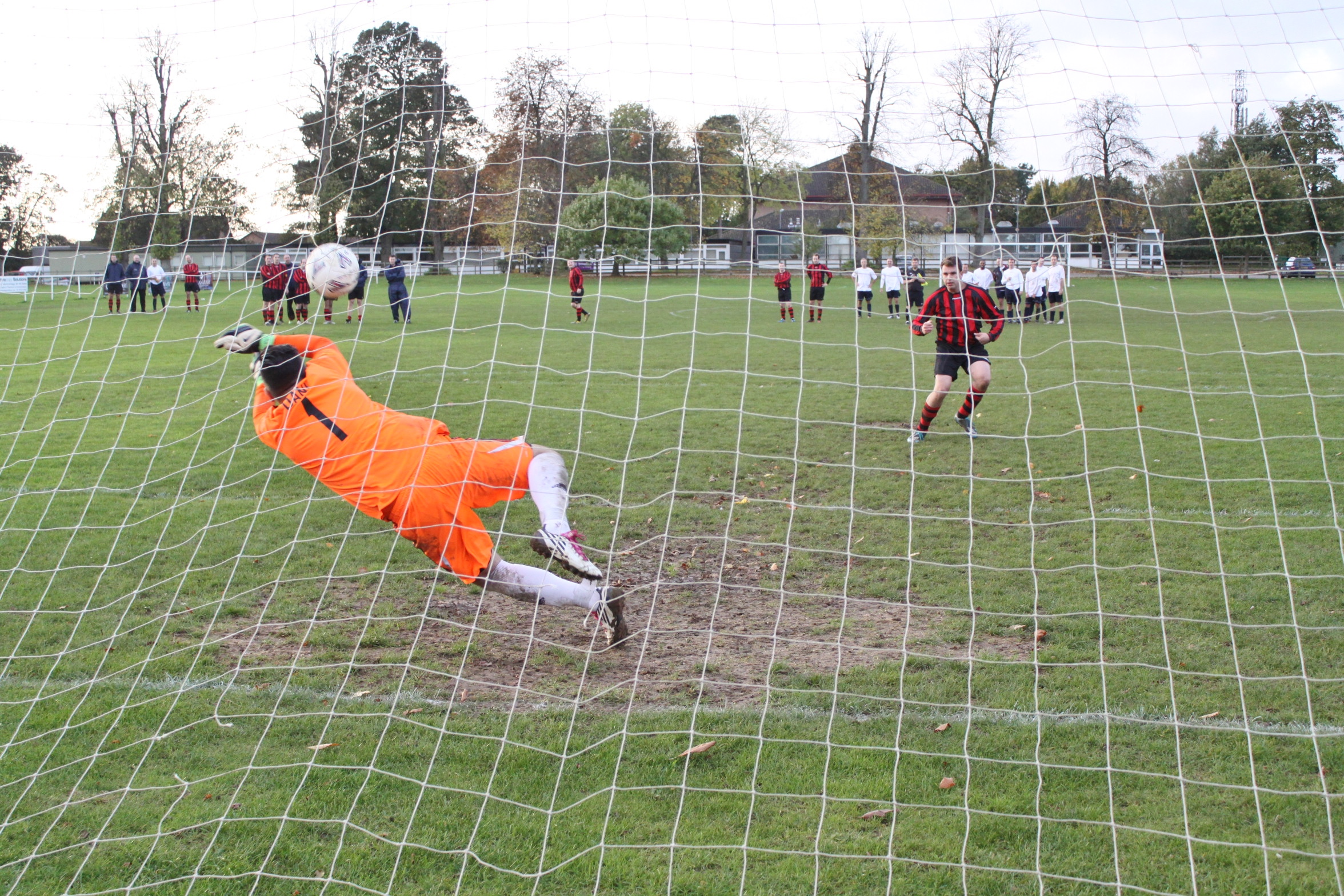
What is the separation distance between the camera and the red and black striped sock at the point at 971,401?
8.13 m

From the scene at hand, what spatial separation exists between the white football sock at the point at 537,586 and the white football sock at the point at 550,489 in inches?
9.6

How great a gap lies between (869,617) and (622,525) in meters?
2.03

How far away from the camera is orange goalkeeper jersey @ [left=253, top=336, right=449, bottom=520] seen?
421 cm

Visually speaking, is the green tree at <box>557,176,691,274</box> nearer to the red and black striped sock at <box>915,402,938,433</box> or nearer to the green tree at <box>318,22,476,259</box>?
the green tree at <box>318,22,476,259</box>

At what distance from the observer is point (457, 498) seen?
4188 millimetres

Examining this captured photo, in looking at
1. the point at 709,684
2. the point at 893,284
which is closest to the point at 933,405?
the point at 709,684

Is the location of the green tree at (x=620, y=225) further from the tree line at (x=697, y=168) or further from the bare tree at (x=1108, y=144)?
the bare tree at (x=1108, y=144)

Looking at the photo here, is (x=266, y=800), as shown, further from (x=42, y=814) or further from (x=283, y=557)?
(x=283, y=557)

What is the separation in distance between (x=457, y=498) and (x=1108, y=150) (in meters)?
3.99

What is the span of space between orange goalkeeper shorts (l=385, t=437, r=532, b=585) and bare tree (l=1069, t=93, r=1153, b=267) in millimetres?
3009

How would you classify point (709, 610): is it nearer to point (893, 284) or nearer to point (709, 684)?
point (709, 684)

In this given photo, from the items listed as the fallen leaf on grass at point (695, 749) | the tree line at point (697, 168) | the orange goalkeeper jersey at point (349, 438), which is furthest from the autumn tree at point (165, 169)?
the fallen leaf on grass at point (695, 749)

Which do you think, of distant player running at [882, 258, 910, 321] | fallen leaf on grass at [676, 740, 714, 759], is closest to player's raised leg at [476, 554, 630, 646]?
fallen leaf on grass at [676, 740, 714, 759]

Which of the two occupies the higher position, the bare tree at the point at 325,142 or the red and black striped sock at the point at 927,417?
the bare tree at the point at 325,142
